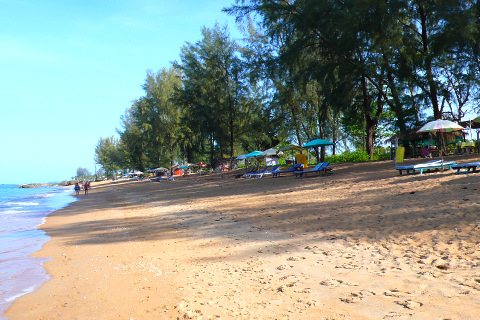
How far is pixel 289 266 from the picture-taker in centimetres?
487

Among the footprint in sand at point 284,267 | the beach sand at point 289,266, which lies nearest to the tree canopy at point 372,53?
the beach sand at point 289,266

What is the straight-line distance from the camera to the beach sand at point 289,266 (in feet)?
11.6

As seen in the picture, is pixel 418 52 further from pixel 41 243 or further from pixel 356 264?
pixel 41 243

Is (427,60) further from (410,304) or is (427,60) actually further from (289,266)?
(410,304)

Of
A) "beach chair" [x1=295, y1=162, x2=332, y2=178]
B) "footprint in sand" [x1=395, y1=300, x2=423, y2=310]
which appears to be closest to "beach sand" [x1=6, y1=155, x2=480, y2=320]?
"footprint in sand" [x1=395, y1=300, x2=423, y2=310]

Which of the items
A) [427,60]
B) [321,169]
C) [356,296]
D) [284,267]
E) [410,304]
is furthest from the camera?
[321,169]

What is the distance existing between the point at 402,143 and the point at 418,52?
2175cm

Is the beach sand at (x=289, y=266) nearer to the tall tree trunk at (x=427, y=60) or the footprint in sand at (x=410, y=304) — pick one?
the footprint in sand at (x=410, y=304)

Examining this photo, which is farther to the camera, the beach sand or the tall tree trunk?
the tall tree trunk

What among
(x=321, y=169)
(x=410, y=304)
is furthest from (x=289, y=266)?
(x=321, y=169)

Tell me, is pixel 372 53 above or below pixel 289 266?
above

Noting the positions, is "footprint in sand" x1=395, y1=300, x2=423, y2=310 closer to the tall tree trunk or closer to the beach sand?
the beach sand

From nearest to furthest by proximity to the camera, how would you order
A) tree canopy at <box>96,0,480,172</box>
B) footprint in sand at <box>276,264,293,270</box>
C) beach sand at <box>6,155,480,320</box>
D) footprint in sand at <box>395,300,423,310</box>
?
footprint in sand at <box>395,300,423,310</box>
beach sand at <box>6,155,480,320</box>
footprint in sand at <box>276,264,293,270</box>
tree canopy at <box>96,0,480,172</box>

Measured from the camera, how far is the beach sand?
3.55 meters
